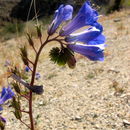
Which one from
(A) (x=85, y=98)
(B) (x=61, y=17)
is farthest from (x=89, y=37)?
(A) (x=85, y=98)

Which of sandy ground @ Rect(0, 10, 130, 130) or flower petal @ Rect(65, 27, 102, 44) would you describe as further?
sandy ground @ Rect(0, 10, 130, 130)

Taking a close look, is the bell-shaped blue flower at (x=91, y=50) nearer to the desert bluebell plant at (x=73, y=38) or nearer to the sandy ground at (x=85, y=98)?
the desert bluebell plant at (x=73, y=38)

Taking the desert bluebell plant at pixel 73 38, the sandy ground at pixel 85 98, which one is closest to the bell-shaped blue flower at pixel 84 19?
the desert bluebell plant at pixel 73 38

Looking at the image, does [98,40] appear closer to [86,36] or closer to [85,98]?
[86,36]

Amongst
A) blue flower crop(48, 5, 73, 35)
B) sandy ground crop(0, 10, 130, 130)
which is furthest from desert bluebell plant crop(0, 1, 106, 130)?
sandy ground crop(0, 10, 130, 130)

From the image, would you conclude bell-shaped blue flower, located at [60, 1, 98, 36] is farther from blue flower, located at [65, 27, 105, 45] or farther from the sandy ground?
the sandy ground

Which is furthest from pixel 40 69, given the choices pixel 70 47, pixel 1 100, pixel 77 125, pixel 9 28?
pixel 9 28

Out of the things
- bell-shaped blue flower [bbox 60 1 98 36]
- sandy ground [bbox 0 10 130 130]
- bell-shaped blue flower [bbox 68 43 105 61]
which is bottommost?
sandy ground [bbox 0 10 130 130]
